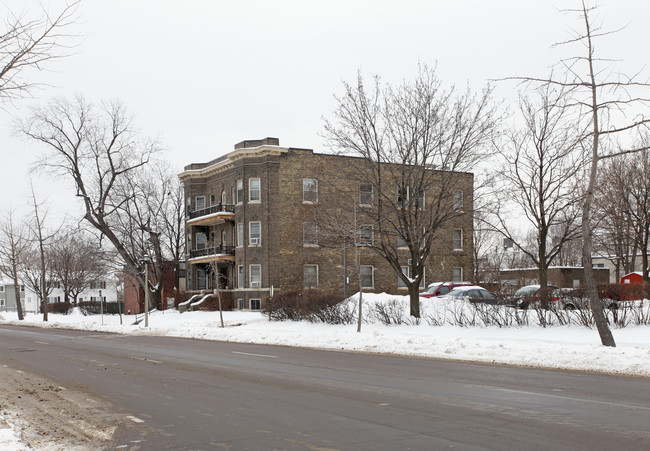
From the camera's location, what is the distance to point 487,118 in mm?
27672

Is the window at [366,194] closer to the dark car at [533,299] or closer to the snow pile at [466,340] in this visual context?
the snow pile at [466,340]

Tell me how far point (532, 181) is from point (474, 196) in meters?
2.61

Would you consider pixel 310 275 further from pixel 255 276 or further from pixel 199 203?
pixel 199 203

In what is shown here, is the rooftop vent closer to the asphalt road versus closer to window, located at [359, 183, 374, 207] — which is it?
window, located at [359, 183, 374, 207]

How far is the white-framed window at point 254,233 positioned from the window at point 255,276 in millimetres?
1801

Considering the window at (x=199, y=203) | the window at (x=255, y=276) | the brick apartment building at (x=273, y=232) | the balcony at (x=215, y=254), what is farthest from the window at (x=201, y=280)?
the window at (x=255, y=276)

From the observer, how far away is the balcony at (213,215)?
167ft

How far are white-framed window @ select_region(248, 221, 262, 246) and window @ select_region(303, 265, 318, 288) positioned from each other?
413 cm

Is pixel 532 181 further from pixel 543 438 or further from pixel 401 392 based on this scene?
pixel 543 438

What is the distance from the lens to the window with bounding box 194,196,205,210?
56469 mm

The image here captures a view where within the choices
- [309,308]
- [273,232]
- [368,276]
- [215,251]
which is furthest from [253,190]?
[309,308]

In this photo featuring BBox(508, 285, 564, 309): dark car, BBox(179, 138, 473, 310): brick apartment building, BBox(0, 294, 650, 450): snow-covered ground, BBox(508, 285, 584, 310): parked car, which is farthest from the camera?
BBox(179, 138, 473, 310): brick apartment building

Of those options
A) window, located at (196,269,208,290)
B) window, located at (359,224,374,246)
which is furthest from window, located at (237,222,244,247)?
window, located at (359,224,374,246)

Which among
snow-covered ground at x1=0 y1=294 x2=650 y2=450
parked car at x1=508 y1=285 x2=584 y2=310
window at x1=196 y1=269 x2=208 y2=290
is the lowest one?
snow-covered ground at x1=0 y1=294 x2=650 y2=450
